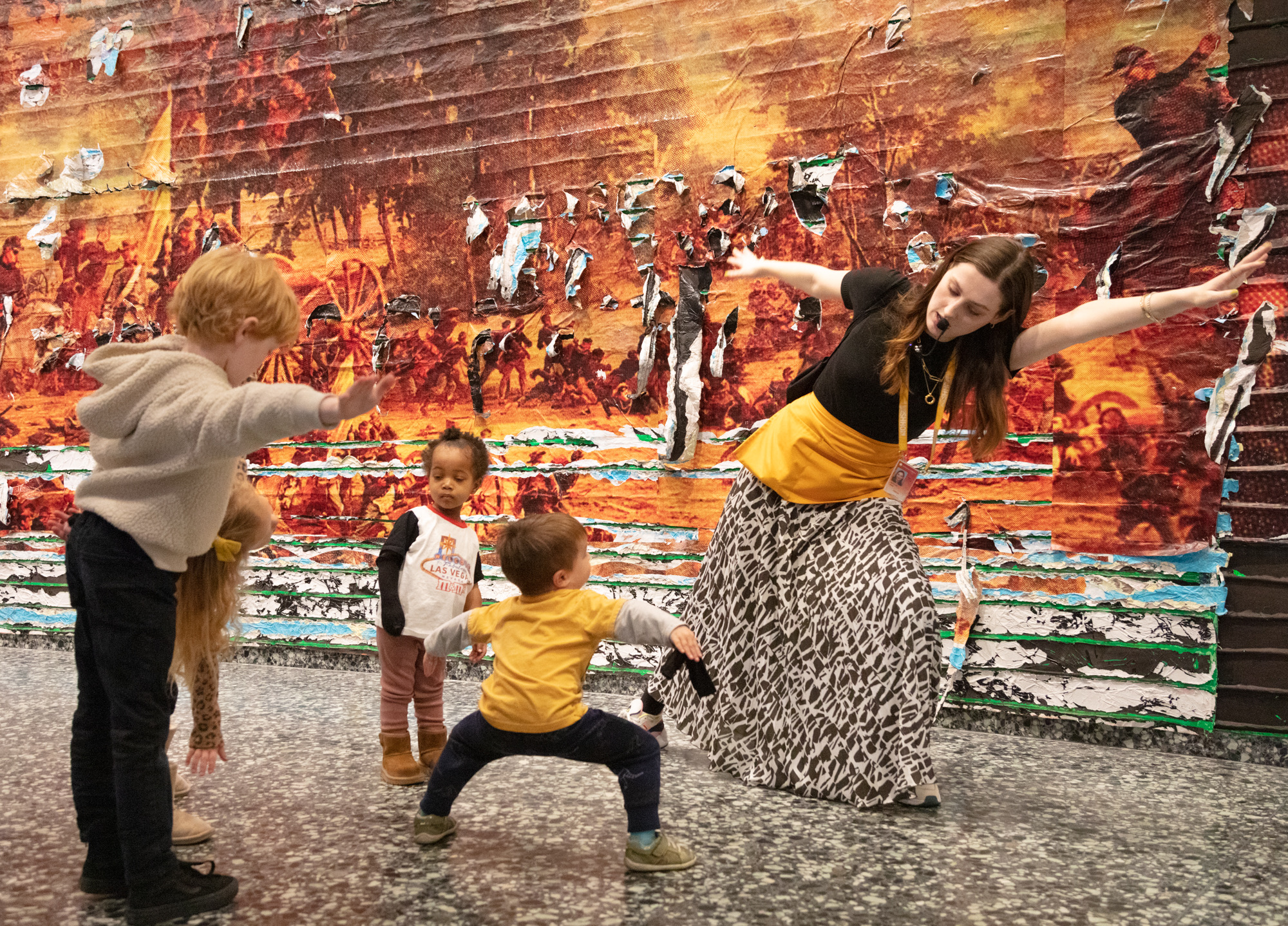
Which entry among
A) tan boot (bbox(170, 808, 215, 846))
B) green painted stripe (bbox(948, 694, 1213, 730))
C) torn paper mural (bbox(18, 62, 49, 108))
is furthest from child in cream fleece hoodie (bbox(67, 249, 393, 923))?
torn paper mural (bbox(18, 62, 49, 108))

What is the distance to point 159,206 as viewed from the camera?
4246 millimetres

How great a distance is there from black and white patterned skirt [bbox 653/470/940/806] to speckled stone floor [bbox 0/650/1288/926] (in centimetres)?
9

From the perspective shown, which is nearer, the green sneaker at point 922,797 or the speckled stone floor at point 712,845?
the speckled stone floor at point 712,845

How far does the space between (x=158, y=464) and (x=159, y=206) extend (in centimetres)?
297

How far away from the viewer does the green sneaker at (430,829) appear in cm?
207

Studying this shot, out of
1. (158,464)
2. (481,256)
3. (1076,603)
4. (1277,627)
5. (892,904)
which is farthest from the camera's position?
(481,256)

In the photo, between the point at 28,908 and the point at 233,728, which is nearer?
the point at 28,908

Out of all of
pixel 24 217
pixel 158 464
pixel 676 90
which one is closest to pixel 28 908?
pixel 158 464

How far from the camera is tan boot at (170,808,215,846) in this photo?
2.10m

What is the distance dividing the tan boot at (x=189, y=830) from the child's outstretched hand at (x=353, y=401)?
1.04m

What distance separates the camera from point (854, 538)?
2.53m

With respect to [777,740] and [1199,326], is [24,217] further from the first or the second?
[1199,326]

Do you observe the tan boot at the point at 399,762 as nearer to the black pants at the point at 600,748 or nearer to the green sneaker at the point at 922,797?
the black pants at the point at 600,748

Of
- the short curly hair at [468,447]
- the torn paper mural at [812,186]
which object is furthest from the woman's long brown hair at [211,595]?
the torn paper mural at [812,186]
